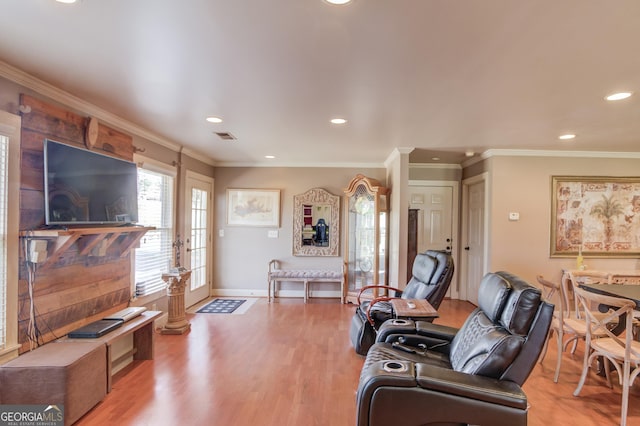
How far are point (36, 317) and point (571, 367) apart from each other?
4.45m

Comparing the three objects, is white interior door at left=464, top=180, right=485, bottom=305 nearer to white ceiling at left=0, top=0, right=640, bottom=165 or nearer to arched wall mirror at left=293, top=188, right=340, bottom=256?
white ceiling at left=0, top=0, right=640, bottom=165

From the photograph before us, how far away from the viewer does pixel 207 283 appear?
5.59 meters

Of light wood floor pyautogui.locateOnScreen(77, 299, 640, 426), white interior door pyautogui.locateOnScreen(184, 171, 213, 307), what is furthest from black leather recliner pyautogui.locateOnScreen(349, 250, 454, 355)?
white interior door pyautogui.locateOnScreen(184, 171, 213, 307)

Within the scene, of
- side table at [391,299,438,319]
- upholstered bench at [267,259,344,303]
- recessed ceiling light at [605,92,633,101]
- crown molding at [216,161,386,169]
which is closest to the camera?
recessed ceiling light at [605,92,633,101]

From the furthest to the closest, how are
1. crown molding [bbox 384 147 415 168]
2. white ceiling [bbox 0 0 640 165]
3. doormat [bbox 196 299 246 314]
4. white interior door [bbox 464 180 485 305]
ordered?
white interior door [bbox 464 180 485 305]
doormat [bbox 196 299 246 314]
crown molding [bbox 384 147 415 168]
white ceiling [bbox 0 0 640 165]

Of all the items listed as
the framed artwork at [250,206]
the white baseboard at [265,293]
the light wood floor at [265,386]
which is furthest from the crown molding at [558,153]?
the framed artwork at [250,206]

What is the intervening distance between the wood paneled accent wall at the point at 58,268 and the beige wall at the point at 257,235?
2566 millimetres

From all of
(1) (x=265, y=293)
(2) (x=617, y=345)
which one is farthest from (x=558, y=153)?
(1) (x=265, y=293)

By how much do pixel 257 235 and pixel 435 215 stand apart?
10.1 feet

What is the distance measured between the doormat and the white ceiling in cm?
265

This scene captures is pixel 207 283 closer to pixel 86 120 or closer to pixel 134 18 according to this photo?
pixel 86 120

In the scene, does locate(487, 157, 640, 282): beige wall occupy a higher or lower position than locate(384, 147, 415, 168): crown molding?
lower

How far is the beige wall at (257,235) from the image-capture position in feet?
18.8

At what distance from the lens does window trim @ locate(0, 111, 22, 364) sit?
2.13 metres
